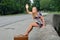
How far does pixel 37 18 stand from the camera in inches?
322

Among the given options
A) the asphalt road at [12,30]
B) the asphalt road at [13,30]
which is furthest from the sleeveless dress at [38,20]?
the asphalt road at [12,30]

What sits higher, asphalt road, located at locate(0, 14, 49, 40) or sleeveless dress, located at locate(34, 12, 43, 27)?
sleeveless dress, located at locate(34, 12, 43, 27)

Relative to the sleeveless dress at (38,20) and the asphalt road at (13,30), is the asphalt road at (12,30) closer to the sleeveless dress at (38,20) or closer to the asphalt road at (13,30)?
the asphalt road at (13,30)

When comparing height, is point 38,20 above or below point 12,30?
above

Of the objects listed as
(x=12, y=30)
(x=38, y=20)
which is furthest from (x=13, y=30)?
(x=38, y=20)

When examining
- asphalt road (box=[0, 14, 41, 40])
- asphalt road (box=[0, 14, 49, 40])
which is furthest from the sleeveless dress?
asphalt road (box=[0, 14, 41, 40])

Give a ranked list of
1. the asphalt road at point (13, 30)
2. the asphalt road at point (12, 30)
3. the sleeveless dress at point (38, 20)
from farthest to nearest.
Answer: the asphalt road at point (12, 30) < the asphalt road at point (13, 30) < the sleeveless dress at point (38, 20)

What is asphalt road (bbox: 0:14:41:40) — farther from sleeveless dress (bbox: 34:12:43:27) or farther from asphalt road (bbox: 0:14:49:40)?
sleeveless dress (bbox: 34:12:43:27)

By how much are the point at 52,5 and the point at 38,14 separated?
78.2 ft

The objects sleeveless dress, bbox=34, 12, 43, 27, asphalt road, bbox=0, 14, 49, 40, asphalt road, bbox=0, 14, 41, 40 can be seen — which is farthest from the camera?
asphalt road, bbox=0, 14, 41, 40

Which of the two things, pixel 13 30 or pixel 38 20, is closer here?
pixel 38 20

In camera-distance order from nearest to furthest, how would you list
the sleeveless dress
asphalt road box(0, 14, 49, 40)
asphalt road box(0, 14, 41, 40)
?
the sleeveless dress → asphalt road box(0, 14, 49, 40) → asphalt road box(0, 14, 41, 40)

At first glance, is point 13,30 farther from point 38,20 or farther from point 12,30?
point 38,20

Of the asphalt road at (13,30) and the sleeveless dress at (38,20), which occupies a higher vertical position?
the sleeveless dress at (38,20)
